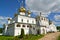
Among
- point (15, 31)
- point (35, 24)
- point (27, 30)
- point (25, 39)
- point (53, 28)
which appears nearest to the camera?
point (25, 39)

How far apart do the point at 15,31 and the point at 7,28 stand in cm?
864

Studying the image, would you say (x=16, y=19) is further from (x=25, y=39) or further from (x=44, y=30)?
(x=25, y=39)

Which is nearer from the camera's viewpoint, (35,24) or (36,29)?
(36,29)

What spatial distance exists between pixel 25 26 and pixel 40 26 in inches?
205

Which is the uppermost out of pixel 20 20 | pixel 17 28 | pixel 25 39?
pixel 20 20

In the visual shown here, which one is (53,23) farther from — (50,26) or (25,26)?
(25,26)

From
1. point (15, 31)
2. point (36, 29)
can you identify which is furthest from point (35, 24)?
point (15, 31)

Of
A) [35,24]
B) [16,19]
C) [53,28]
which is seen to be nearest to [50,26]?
[53,28]

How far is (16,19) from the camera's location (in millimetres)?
40875

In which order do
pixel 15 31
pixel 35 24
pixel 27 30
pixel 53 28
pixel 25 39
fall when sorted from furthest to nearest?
1. pixel 53 28
2. pixel 35 24
3. pixel 27 30
4. pixel 15 31
5. pixel 25 39

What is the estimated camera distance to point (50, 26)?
143 feet

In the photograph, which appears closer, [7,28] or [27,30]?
[27,30]

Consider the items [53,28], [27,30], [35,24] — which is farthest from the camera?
[53,28]

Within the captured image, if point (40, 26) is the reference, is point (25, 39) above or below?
below
